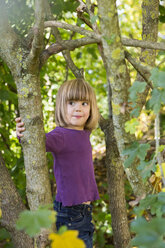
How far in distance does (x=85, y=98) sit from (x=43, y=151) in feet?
2.31

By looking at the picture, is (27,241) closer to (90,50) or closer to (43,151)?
(43,151)

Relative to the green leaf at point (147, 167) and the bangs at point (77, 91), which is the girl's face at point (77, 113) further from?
the green leaf at point (147, 167)

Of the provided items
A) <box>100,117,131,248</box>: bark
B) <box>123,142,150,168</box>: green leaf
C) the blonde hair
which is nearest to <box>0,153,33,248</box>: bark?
the blonde hair

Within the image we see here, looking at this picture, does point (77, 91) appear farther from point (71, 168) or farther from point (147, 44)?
point (147, 44)

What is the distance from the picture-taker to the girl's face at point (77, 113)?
6.72 ft

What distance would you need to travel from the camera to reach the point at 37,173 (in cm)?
A: 147

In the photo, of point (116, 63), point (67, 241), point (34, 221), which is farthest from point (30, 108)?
point (67, 241)

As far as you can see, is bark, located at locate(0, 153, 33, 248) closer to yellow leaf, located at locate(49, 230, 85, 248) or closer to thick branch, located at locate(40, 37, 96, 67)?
thick branch, located at locate(40, 37, 96, 67)

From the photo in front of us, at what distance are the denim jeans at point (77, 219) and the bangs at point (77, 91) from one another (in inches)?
27.9

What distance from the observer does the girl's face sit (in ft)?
6.72

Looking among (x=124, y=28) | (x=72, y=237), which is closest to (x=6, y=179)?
(x=72, y=237)

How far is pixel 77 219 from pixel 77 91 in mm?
836

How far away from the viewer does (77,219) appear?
6.44 feet

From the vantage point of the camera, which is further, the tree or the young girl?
the young girl
